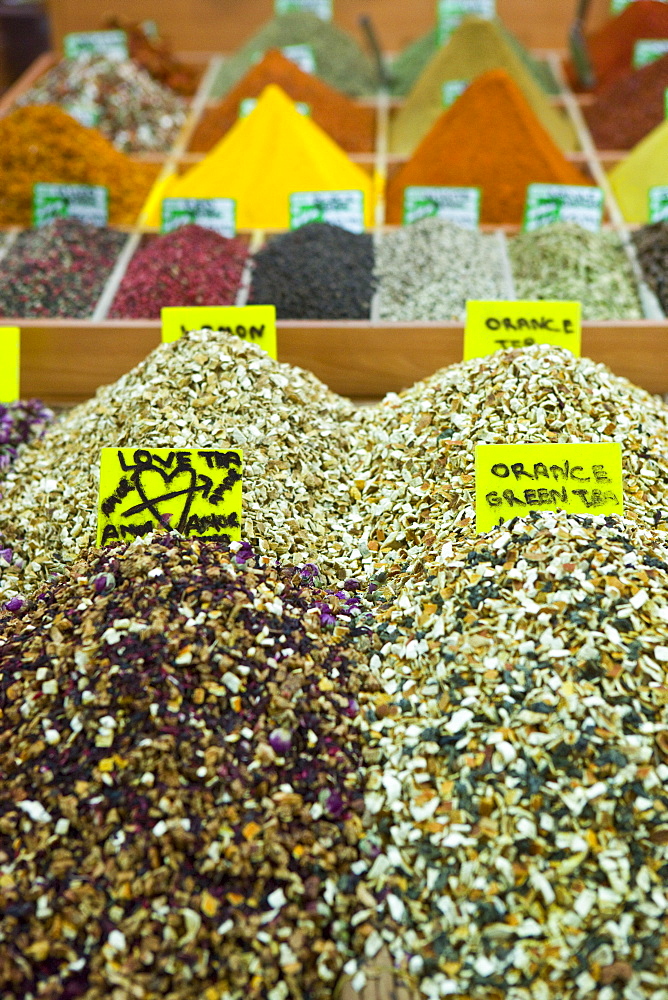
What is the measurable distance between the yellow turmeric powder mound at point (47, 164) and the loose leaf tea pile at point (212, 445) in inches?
42.3

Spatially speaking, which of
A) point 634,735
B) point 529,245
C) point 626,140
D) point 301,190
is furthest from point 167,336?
point 626,140

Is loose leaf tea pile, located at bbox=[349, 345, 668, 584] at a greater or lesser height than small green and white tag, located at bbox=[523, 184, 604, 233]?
lesser

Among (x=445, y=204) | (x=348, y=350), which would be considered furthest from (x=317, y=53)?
(x=348, y=350)

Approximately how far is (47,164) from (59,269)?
0.50 meters

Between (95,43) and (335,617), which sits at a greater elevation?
(95,43)

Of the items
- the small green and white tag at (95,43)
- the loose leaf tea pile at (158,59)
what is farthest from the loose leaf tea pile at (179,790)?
the small green and white tag at (95,43)

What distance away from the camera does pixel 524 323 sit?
2.06m

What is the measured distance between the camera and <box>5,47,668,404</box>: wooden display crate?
2143 millimetres

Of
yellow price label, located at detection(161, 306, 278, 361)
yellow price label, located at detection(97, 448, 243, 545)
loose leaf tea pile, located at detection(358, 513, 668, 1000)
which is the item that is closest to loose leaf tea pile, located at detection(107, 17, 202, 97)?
yellow price label, located at detection(161, 306, 278, 361)

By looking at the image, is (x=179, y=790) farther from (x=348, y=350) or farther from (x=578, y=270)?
(x=578, y=270)

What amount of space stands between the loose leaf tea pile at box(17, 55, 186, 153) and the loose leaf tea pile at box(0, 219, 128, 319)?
0.75 meters

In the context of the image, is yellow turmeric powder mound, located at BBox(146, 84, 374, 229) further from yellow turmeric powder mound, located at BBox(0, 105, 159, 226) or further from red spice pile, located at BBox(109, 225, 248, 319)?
red spice pile, located at BBox(109, 225, 248, 319)

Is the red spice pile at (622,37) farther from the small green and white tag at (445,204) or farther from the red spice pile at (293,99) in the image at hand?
the small green and white tag at (445,204)

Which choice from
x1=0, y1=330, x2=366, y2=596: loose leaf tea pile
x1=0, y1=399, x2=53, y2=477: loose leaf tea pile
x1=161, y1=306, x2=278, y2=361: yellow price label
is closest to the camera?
x1=0, y1=330, x2=366, y2=596: loose leaf tea pile
